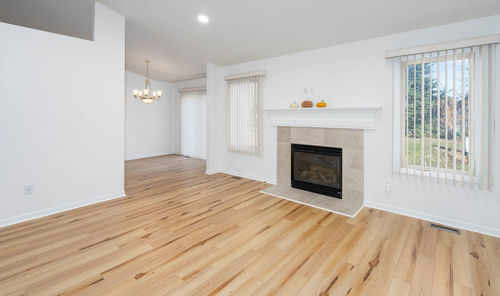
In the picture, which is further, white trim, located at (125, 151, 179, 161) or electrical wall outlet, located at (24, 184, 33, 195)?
white trim, located at (125, 151, 179, 161)

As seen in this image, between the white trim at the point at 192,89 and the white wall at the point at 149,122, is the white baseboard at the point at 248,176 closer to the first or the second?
the white trim at the point at 192,89

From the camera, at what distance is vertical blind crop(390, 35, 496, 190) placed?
273 cm

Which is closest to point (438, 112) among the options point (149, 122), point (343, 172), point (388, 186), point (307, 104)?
point (388, 186)

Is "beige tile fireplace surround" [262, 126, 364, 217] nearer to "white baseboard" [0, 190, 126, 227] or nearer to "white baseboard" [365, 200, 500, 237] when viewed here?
"white baseboard" [365, 200, 500, 237]

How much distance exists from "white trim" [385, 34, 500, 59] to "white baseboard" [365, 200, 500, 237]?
2134 mm

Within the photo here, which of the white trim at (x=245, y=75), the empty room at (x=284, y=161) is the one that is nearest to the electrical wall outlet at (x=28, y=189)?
the empty room at (x=284, y=161)

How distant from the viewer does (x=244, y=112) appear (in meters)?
5.33

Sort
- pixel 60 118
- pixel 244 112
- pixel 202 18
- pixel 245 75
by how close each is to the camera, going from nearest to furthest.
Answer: pixel 60 118
pixel 202 18
pixel 245 75
pixel 244 112

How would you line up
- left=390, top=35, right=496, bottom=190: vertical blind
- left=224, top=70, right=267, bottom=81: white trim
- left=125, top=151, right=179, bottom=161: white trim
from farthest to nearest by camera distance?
left=125, top=151, right=179, bottom=161: white trim
left=224, top=70, right=267, bottom=81: white trim
left=390, top=35, right=496, bottom=190: vertical blind

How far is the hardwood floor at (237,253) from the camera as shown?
187 centimetres

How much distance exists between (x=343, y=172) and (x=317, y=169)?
0.48 m

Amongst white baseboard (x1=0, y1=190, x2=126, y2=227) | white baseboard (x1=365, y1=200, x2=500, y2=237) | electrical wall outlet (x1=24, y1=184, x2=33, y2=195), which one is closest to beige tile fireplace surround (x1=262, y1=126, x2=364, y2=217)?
white baseboard (x1=365, y1=200, x2=500, y2=237)

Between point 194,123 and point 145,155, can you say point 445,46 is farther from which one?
point 145,155

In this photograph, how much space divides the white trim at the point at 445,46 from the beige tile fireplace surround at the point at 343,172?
117 cm
